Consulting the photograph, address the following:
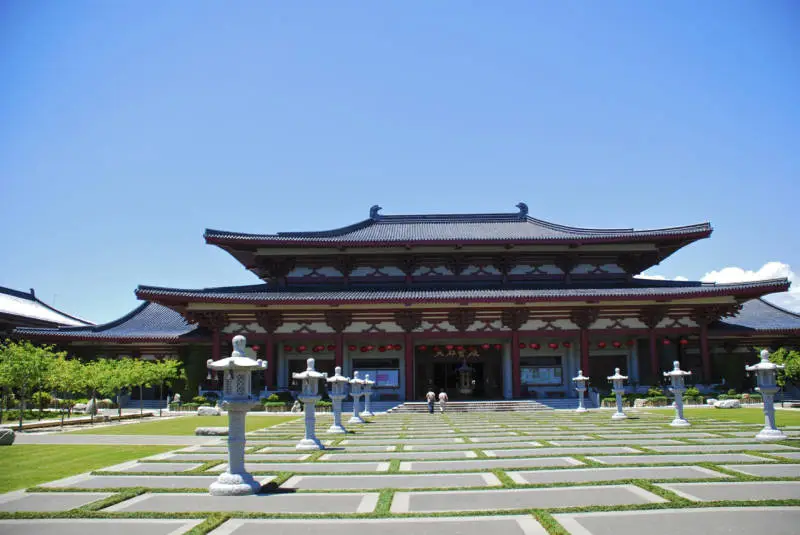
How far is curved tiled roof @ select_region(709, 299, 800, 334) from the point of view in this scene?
102ft

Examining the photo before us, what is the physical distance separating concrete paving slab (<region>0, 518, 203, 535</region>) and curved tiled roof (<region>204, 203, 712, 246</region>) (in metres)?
25.3

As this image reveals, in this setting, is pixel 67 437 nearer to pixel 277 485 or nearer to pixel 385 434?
pixel 385 434

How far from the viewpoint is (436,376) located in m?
33.2

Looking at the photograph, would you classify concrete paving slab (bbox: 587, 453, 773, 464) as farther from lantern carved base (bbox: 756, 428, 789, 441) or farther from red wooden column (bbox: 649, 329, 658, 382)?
red wooden column (bbox: 649, 329, 658, 382)

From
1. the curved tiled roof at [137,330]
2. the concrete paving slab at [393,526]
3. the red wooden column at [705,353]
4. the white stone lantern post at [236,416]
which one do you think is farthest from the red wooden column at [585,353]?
the concrete paving slab at [393,526]

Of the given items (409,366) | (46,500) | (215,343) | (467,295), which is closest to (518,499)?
(46,500)

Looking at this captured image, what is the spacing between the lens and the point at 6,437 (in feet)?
48.6

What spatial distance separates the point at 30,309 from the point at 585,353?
3871cm

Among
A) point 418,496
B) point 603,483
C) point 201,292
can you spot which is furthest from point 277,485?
point 201,292

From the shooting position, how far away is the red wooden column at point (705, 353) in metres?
29.7

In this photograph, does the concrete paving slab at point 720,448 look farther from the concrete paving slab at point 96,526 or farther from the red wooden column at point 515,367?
the red wooden column at point 515,367

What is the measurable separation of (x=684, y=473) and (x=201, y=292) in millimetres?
24752

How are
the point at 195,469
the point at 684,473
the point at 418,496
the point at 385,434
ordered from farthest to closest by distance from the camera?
the point at 385,434 < the point at 195,469 < the point at 684,473 < the point at 418,496

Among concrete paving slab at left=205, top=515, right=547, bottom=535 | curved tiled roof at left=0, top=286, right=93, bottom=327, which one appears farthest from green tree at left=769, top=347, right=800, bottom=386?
curved tiled roof at left=0, top=286, right=93, bottom=327
